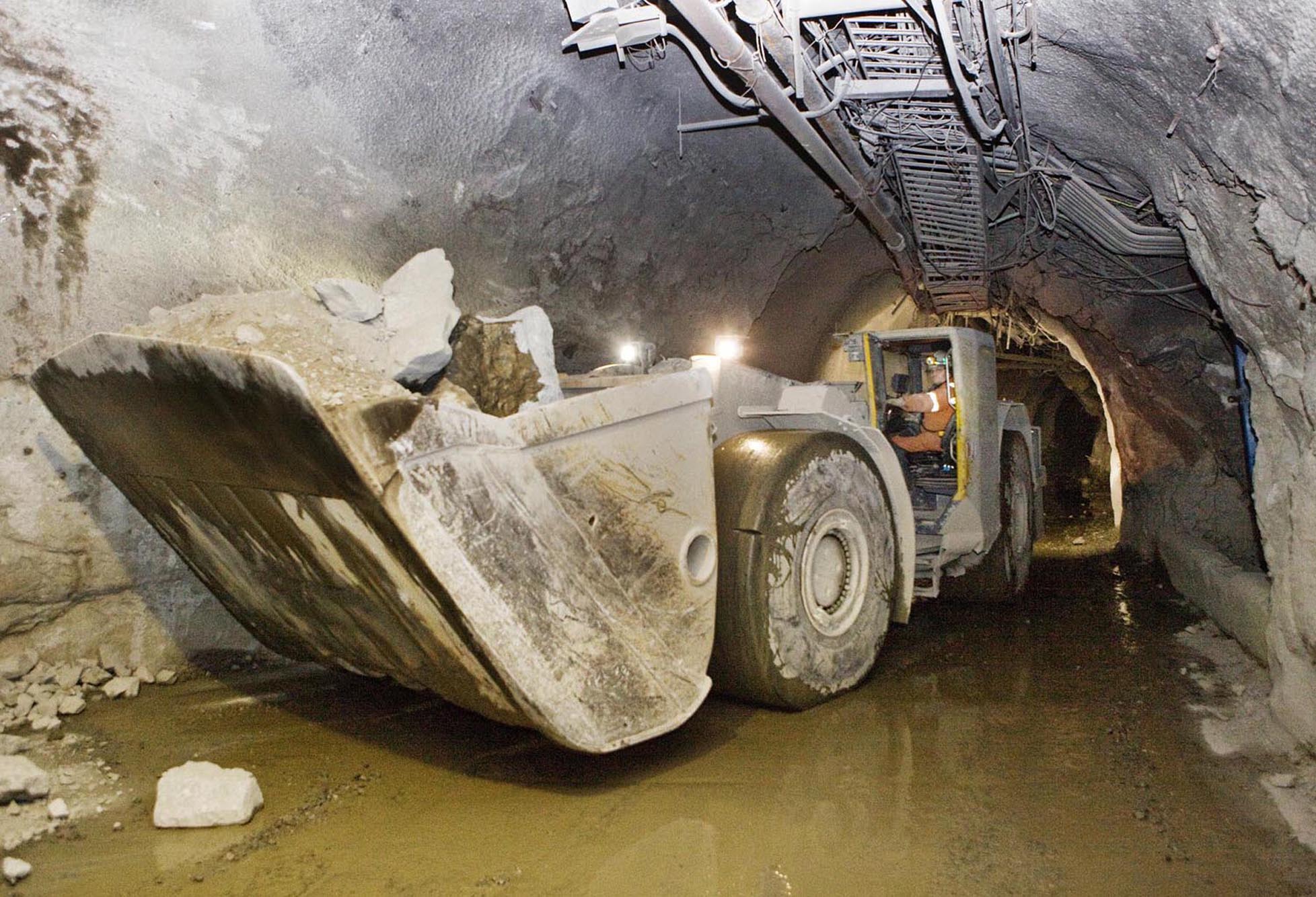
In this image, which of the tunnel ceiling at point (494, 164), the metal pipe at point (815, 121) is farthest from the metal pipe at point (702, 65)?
the tunnel ceiling at point (494, 164)

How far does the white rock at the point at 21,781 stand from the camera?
3.25 metres

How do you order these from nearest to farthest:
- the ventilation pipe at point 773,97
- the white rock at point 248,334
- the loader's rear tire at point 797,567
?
the white rock at point 248,334 → the loader's rear tire at point 797,567 → the ventilation pipe at point 773,97

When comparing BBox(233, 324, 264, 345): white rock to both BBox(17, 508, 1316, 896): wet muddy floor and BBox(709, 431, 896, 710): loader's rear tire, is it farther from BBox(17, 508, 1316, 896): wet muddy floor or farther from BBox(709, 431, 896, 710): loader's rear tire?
BBox(709, 431, 896, 710): loader's rear tire

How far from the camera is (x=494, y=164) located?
620 centimetres

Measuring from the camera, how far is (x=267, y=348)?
2.74m

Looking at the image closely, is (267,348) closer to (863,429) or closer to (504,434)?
(504,434)

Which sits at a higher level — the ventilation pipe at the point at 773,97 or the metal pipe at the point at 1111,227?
the ventilation pipe at the point at 773,97

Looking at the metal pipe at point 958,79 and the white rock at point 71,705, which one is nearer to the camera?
the white rock at point 71,705

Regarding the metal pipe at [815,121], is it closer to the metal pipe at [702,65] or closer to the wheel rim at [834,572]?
the metal pipe at [702,65]

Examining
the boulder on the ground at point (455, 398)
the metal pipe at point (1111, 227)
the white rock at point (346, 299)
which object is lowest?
the boulder on the ground at point (455, 398)

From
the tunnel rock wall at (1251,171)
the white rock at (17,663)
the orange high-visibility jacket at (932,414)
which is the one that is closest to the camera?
the tunnel rock wall at (1251,171)

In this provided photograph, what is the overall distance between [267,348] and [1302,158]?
355 centimetres

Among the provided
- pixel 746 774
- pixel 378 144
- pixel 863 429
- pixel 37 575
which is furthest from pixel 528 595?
pixel 378 144

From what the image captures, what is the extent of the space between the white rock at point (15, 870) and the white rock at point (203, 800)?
385 millimetres
